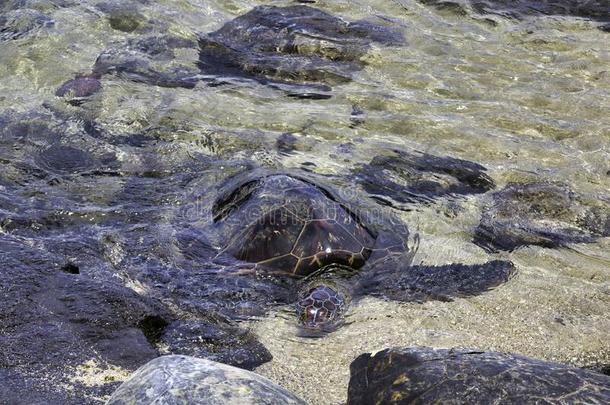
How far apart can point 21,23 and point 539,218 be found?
6792 mm

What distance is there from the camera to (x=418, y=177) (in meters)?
6.33

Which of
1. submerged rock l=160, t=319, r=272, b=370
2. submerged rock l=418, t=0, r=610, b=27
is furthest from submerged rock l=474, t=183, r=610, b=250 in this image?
submerged rock l=418, t=0, r=610, b=27

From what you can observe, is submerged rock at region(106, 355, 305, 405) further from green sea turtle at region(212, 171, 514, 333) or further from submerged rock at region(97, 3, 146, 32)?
submerged rock at region(97, 3, 146, 32)

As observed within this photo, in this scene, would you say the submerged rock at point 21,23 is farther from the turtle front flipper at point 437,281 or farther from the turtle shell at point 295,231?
the turtle front flipper at point 437,281

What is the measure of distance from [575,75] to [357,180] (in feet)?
11.7

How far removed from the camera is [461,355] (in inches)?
140

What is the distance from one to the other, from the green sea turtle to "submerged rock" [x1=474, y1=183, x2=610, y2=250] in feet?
1.55

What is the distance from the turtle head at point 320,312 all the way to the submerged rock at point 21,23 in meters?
6.00

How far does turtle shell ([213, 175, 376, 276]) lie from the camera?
507cm

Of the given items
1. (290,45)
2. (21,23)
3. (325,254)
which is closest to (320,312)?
(325,254)

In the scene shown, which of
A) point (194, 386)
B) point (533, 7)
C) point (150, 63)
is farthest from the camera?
point (533, 7)

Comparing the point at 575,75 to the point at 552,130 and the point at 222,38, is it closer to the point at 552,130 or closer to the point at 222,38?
the point at 552,130

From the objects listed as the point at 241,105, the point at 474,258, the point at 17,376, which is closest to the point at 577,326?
the point at 474,258

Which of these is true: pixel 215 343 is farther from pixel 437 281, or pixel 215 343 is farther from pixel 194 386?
Result: pixel 437 281
